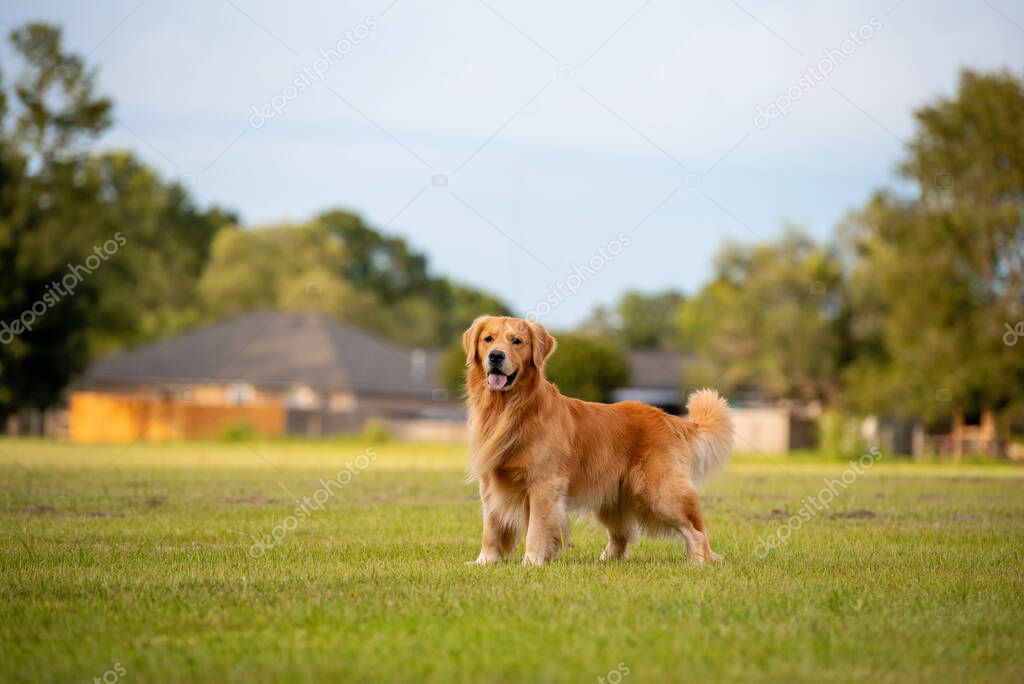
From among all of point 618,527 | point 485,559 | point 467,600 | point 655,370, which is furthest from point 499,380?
point 655,370

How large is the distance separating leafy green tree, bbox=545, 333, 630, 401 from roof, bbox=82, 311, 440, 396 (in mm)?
11069

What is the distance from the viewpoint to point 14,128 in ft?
139

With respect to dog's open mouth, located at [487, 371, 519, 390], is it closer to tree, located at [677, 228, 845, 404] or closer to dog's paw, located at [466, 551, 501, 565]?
dog's paw, located at [466, 551, 501, 565]

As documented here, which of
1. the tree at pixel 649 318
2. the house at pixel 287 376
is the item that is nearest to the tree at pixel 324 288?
the house at pixel 287 376

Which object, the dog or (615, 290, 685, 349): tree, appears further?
(615, 290, 685, 349): tree

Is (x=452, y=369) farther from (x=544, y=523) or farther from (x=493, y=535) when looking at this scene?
(x=544, y=523)

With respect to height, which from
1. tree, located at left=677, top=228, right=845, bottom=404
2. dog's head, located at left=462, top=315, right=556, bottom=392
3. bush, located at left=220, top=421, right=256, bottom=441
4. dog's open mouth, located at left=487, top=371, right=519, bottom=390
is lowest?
bush, located at left=220, top=421, right=256, bottom=441

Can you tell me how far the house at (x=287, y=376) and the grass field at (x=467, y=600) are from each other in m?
34.3

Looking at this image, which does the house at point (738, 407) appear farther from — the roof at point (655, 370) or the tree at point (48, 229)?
the tree at point (48, 229)

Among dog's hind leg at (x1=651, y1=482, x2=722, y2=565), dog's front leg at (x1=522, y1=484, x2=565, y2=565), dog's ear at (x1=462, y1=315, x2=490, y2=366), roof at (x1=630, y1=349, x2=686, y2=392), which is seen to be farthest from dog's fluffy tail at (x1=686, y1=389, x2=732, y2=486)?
roof at (x1=630, y1=349, x2=686, y2=392)

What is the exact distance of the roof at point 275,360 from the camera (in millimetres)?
50438

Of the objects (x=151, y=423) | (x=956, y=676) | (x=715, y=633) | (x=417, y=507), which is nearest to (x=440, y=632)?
(x=715, y=633)

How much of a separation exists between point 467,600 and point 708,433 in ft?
11.0

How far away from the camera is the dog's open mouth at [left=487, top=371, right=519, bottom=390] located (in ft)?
26.1
